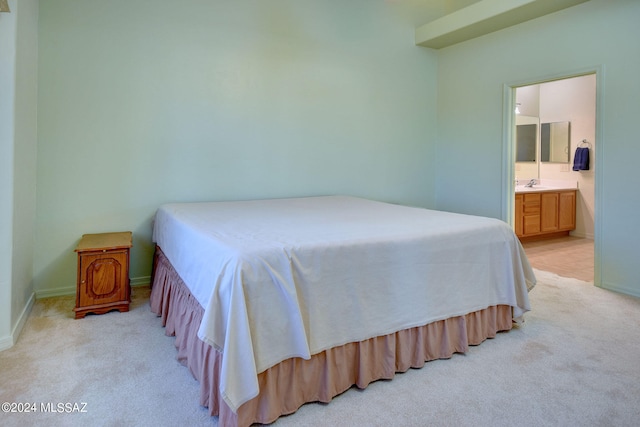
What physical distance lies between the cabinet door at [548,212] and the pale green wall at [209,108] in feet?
6.46

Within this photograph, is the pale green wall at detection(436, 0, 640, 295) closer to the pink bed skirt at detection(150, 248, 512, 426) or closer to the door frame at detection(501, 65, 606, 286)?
the door frame at detection(501, 65, 606, 286)

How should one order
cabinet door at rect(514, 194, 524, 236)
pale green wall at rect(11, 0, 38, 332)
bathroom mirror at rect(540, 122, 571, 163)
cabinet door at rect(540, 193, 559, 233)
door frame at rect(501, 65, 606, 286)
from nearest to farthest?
pale green wall at rect(11, 0, 38, 332) < door frame at rect(501, 65, 606, 286) < cabinet door at rect(514, 194, 524, 236) < cabinet door at rect(540, 193, 559, 233) < bathroom mirror at rect(540, 122, 571, 163)

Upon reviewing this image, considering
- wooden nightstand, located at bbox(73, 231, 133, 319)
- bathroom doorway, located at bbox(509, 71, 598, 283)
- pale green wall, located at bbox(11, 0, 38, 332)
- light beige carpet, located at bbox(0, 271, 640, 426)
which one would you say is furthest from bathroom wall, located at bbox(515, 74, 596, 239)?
pale green wall, located at bbox(11, 0, 38, 332)

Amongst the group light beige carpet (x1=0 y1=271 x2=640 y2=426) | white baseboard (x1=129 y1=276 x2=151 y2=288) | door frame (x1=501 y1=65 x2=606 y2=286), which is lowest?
A: light beige carpet (x1=0 y1=271 x2=640 y2=426)

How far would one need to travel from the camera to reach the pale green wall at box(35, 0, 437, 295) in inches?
124

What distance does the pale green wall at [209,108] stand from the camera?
3141mm

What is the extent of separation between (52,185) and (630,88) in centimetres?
473

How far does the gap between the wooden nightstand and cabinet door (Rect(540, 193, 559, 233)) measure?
5.13 meters

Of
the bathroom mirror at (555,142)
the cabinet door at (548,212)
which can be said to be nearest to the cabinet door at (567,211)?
the cabinet door at (548,212)

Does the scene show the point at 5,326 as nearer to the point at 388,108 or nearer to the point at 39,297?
the point at 39,297

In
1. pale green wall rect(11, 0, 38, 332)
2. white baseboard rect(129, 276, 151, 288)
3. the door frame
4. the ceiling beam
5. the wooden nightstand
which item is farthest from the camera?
the ceiling beam

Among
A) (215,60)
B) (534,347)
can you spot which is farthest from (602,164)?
(215,60)

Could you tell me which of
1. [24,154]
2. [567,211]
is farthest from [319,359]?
[567,211]

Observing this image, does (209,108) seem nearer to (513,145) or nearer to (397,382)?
(397,382)
